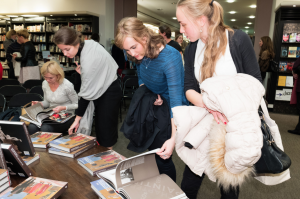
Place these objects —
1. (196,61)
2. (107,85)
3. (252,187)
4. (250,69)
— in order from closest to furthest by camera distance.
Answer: (250,69), (196,61), (107,85), (252,187)

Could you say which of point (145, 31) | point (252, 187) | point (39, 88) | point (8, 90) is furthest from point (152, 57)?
point (8, 90)

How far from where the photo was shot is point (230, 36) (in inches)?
41.6

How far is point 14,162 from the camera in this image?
3.65 feet

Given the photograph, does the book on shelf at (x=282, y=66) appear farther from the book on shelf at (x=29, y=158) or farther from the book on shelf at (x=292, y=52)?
the book on shelf at (x=29, y=158)

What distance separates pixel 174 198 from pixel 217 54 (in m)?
0.65

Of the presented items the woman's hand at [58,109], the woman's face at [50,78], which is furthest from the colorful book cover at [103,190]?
the woman's face at [50,78]

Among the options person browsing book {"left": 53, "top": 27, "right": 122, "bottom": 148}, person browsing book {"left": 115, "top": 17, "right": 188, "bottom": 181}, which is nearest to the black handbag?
person browsing book {"left": 115, "top": 17, "right": 188, "bottom": 181}

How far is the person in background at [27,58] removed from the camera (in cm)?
529

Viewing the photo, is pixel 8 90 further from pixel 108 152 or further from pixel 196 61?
pixel 196 61

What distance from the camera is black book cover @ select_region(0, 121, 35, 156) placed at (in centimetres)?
125

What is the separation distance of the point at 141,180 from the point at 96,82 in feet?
3.39

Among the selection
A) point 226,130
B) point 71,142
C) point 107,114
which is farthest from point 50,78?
point 226,130

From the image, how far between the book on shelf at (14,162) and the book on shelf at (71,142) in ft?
0.92

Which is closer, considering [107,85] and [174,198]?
A: [174,198]
